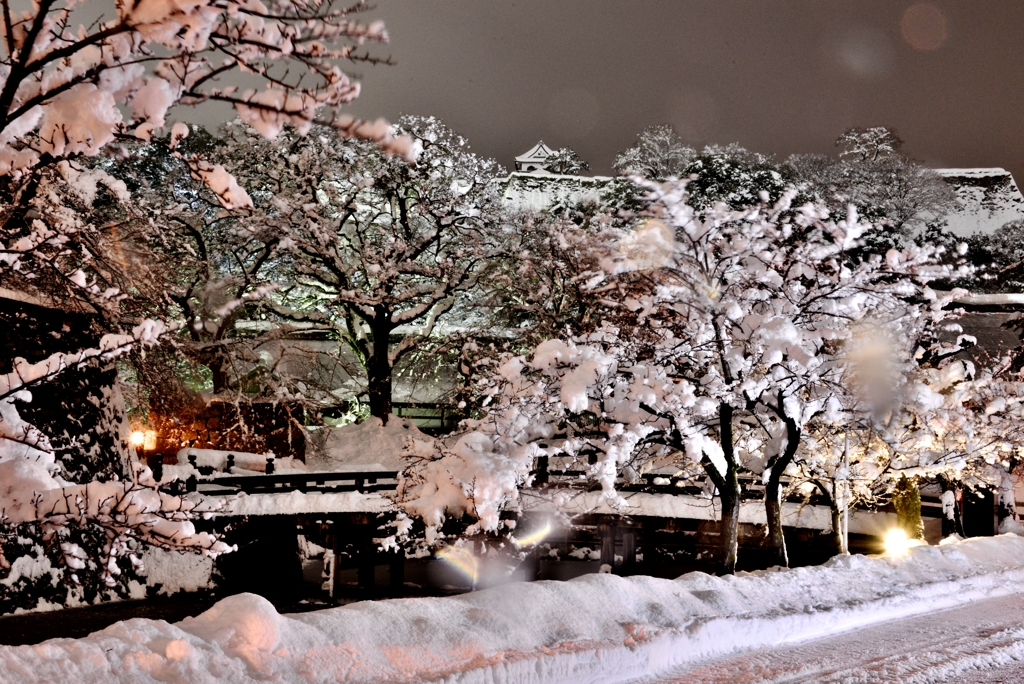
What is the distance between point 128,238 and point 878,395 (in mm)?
16334

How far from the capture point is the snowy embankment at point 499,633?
6047mm

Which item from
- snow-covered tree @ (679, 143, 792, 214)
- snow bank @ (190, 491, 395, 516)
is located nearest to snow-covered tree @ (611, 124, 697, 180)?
snow-covered tree @ (679, 143, 792, 214)

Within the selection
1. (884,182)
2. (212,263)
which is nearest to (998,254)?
(884,182)

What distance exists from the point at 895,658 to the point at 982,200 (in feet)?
163

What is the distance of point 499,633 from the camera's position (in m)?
7.95

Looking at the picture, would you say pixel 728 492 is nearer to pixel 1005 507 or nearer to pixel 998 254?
pixel 1005 507

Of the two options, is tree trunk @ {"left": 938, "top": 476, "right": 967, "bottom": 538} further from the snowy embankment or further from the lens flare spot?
the lens flare spot

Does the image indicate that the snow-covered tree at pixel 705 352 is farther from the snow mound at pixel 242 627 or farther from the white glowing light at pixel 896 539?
the snow mound at pixel 242 627

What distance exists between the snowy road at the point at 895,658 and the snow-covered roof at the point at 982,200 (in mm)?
42637

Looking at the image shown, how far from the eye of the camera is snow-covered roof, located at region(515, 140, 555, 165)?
2177 inches

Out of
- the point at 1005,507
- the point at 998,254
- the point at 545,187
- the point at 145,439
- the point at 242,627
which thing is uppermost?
the point at 545,187

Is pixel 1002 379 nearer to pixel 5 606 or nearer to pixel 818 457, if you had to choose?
pixel 818 457

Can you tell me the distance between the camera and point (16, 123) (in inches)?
191

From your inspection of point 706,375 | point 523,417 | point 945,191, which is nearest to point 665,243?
point 706,375
